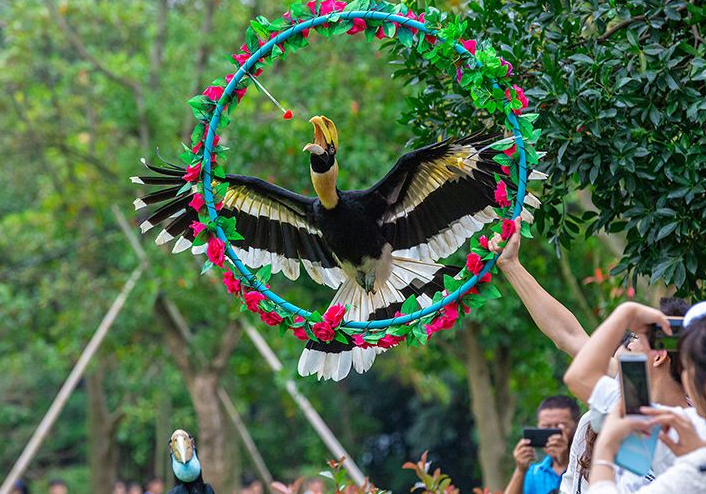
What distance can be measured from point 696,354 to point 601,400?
0.25 metres

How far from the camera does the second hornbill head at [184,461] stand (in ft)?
12.2

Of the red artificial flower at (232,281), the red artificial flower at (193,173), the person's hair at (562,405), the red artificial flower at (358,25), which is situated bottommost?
the person's hair at (562,405)

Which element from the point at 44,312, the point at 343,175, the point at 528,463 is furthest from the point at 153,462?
the point at 528,463

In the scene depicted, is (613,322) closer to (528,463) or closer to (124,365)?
(528,463)

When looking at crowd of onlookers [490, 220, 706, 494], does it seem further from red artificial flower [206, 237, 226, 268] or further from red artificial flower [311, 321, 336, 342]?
red artificial flower [206, 237, 226, 268]

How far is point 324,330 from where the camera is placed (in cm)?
344

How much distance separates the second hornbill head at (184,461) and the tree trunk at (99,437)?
12275 mm

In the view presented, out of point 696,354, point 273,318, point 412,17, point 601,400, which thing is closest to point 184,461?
point 273,318

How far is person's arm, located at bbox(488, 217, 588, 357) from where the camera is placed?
2990 millimetres

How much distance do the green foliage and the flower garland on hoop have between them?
1.20 ft

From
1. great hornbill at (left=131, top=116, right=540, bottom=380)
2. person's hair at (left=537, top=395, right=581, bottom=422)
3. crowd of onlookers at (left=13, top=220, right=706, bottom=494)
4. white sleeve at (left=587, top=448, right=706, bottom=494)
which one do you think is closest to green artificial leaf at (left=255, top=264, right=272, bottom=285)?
great hornbill at (left=131, top=116, right=540, bottom=380)

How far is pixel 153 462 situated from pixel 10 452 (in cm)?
502

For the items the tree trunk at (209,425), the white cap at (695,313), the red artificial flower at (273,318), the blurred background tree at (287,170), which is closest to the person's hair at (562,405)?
the blurred background tree at (287,170)

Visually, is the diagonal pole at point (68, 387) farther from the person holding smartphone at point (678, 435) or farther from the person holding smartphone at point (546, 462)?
the person holding smartphone at point (678, 435)
